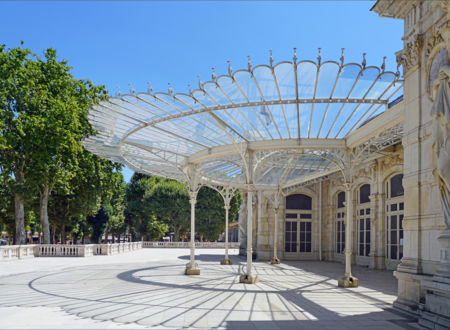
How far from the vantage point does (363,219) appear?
71.5 feet

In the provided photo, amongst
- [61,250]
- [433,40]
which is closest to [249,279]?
[433,40]

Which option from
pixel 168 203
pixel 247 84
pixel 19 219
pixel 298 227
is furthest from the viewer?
pixel 168 203

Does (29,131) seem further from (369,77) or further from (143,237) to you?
(143,237)

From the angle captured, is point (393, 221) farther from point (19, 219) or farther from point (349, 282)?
point (19, 219)

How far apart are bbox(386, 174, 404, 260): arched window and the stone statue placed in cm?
1125

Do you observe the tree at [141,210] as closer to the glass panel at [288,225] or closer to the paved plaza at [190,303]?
the glass panel at [288,225]

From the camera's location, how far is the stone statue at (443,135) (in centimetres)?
743

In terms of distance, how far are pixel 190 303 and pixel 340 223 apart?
16.9 m

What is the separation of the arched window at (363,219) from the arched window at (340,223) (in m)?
1.85

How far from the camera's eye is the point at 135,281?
1357 centimetres

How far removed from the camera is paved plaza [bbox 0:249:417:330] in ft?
25.1

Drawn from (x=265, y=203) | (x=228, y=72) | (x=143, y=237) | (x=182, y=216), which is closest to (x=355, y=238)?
(x=265, y=203)

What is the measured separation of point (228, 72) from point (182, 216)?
3521 centimetres

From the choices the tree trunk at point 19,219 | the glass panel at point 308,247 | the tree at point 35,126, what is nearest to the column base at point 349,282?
the glass panel at point 308,247
